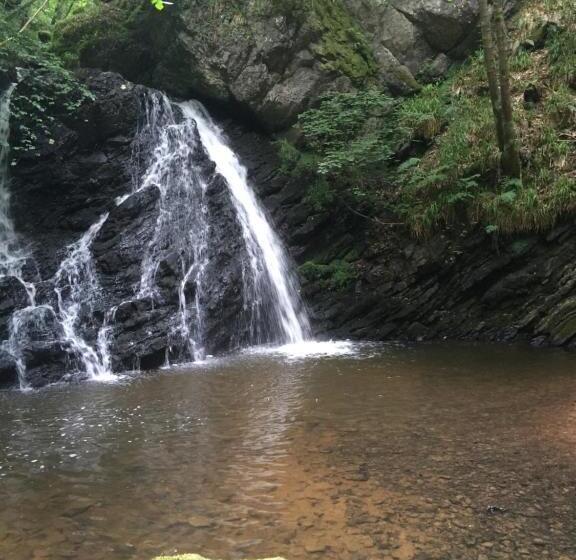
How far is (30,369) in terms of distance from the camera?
32.6 feet

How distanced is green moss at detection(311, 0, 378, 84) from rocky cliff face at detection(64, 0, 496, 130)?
3 centimetres

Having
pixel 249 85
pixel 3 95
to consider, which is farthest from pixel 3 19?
pixel 249 85

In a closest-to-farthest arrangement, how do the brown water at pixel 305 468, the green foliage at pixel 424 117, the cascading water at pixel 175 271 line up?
the brown water at pixel 305 468 → the cascading water at pixel 175 271 → the green foliage at pixel 424 117

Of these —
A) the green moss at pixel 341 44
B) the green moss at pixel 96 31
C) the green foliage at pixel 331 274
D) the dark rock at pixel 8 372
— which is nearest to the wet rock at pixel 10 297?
the dark rock at pixel 8 372

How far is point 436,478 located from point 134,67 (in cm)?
1467

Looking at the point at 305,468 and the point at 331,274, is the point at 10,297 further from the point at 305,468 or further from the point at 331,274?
the point at 305,468

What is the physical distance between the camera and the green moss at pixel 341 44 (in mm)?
15172

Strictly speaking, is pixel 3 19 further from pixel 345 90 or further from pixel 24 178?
pixel 345 90

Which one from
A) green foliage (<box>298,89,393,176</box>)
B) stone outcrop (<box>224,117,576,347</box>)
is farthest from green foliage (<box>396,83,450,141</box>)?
stone outcrop (<box>224,117,576,347</box>)

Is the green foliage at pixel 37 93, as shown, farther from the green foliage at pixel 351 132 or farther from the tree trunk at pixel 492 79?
the tree trunk at pixel 492 79

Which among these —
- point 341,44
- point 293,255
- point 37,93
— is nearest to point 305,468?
point 293,255

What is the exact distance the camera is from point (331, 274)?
12961 millimetres

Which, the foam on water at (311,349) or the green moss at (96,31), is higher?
the green moss at (96,31)

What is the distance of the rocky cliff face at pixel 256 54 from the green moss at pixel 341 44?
0.11 feet
